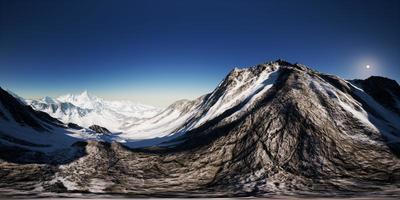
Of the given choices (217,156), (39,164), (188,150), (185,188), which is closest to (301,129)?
(217,156)

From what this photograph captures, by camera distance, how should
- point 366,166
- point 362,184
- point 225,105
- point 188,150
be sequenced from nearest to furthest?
1. point 362,184
2. point 366,166
3. point 188,150
4. point 225,105

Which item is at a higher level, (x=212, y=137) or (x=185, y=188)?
(x=212, y=137)

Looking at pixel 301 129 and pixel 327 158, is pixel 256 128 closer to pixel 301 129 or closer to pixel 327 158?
pixel 301 129

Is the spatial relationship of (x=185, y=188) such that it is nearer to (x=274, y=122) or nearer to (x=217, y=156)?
(x=217, y=156)

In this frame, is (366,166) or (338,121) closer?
(366,166)

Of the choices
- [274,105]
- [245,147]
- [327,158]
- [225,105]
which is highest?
[225,105]

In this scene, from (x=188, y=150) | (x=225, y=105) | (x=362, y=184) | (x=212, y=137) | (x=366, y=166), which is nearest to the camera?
(x=362, y=184)
